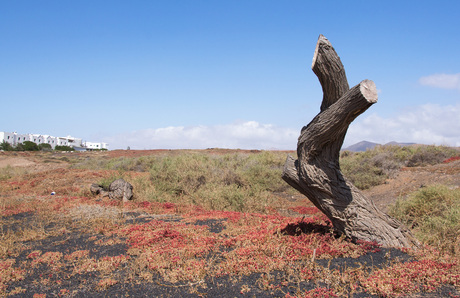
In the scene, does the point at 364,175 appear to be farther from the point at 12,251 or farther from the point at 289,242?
the point at 12,251

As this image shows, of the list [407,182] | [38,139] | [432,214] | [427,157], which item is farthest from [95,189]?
[38,139]

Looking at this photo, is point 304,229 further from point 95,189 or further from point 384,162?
point 384,162

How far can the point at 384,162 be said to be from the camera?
1742cm

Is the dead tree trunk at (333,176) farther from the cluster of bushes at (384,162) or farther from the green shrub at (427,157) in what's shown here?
the green shrub at (427,157)

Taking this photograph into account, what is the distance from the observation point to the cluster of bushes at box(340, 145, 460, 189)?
52.9 feet

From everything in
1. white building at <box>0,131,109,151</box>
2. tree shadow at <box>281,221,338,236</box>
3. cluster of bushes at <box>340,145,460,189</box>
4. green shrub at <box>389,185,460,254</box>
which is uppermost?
white building at <box>0,131,109,151</box>

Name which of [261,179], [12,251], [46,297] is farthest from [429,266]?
[261,179]

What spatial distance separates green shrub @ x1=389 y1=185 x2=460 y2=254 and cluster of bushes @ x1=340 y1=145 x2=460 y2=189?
7179 mm

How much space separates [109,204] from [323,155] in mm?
8819

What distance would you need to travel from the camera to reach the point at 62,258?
6043 millimetres

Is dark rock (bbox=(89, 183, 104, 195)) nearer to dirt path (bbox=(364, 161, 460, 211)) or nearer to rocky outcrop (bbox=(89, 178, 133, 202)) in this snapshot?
rocky outcrop (bbox=(89, 178, 133, 202))

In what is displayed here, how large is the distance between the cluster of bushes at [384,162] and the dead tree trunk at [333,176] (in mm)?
10501

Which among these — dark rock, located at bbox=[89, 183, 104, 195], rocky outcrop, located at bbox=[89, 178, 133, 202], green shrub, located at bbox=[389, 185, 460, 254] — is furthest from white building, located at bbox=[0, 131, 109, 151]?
green shrub, located at bbox=[389, 185, 460, 254]

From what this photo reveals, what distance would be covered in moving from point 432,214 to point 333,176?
3.93m
